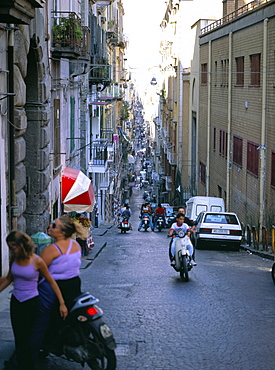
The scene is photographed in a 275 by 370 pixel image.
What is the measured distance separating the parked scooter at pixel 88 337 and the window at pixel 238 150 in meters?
23.1

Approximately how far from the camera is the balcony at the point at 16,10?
9328 mm

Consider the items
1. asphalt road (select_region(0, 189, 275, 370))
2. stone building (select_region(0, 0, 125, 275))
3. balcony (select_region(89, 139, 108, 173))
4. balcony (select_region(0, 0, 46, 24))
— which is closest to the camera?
asphalt road (select_region(0, 189, 275, 370))

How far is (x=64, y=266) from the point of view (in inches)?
256

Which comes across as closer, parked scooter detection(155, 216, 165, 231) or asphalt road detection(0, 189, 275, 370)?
asphalt road detection(0, 189, 275, 370)

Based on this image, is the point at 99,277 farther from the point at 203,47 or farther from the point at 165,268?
the point at 203,47

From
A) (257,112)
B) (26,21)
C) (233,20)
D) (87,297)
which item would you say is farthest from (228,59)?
(87,297)

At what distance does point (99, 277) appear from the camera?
13.8 m

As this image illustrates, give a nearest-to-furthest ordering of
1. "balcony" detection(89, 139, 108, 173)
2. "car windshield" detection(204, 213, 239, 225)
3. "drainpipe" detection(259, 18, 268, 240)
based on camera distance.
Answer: "car windshield" detection(204, 213, 239, 225), "drainpipe" detection(259, 18, 268, 240), "balcony" detection(89, 139, 108, 173)

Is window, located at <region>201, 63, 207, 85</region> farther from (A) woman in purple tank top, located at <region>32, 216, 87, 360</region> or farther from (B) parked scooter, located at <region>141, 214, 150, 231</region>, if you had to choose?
(A) woman in purple tank top, located at <region>32, 216, 87, 360</region>

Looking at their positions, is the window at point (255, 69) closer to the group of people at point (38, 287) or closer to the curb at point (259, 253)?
the curb at point (259, 253)

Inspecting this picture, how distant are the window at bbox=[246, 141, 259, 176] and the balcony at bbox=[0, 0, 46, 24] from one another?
15.7 meters

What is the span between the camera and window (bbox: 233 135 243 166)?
28938mm

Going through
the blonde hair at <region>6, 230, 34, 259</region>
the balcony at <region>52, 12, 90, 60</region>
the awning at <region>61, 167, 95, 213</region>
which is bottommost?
the awning at <region>61, 167, 95, 213</region>

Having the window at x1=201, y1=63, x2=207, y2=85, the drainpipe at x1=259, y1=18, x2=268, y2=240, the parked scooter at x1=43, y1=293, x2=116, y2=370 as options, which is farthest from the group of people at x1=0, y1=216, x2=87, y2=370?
the window at x1=201, y1=63, x2=207, y2=85
